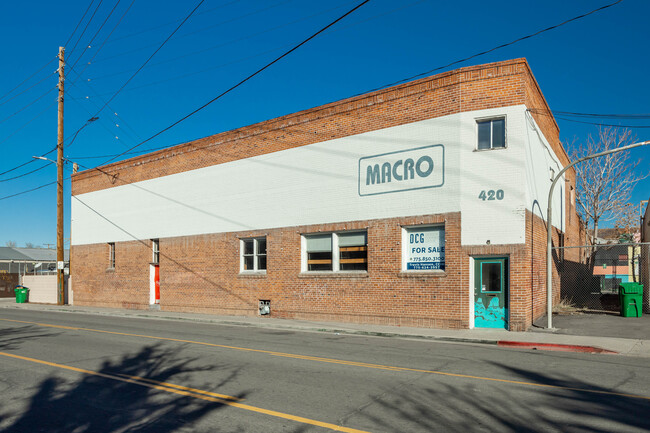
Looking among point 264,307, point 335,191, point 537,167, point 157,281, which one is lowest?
point 264,307

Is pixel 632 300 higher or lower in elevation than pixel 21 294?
higher

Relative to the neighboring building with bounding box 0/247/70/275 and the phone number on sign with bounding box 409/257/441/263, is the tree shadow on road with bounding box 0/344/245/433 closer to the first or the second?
the phone number on sign with bounding box 409/257/441/263

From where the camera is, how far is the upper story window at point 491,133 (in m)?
16.1

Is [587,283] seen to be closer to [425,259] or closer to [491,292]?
[491,292]

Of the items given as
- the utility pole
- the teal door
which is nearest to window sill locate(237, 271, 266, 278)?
the teal door

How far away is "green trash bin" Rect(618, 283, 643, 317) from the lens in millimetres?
17672

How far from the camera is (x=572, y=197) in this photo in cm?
3017

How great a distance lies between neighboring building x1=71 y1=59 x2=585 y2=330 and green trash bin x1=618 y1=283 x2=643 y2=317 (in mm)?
2600

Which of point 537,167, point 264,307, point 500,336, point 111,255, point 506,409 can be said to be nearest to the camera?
point 506,409

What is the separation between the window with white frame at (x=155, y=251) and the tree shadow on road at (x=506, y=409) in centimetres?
2184

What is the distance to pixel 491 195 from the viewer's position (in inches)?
628

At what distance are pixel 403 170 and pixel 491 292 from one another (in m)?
4.91

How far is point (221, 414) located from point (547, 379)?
5.45 metres

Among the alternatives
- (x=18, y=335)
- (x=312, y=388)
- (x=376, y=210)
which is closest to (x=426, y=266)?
(x=376, y=210)
